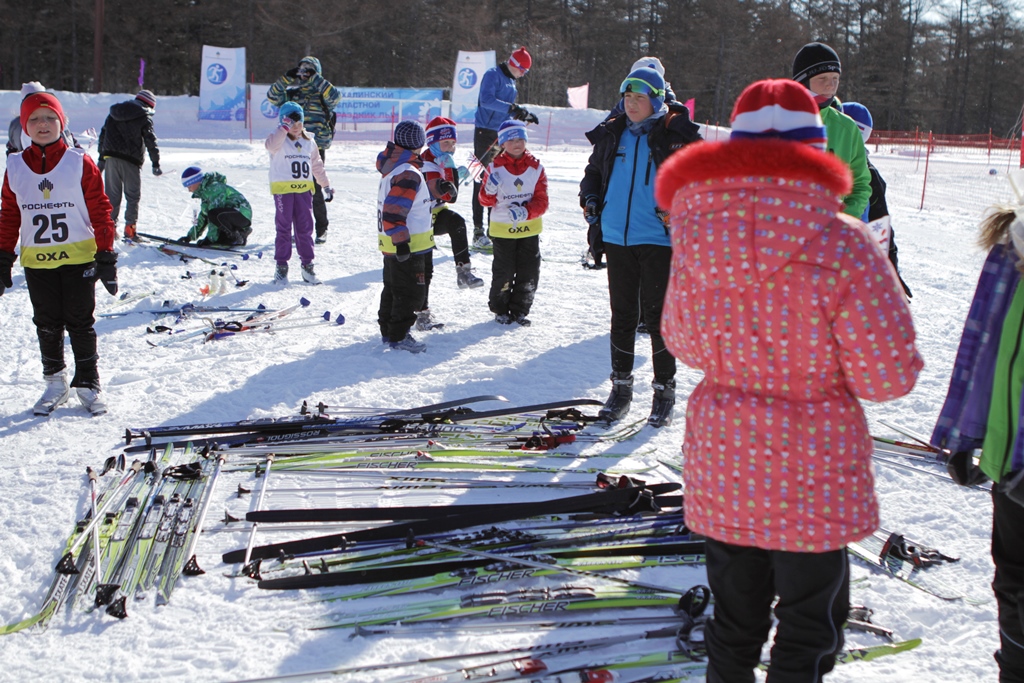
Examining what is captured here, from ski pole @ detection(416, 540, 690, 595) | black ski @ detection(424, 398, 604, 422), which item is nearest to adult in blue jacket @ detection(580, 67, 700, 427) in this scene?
black ski @ detection(424, 398, 604, 422)

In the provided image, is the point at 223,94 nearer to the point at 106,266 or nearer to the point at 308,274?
the point at 308,274

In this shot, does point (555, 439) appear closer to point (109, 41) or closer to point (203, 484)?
point (203, 484)

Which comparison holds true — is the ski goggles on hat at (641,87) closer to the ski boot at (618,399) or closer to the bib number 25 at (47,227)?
the ski boot at (618,399)

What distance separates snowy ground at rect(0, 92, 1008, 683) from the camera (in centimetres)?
264

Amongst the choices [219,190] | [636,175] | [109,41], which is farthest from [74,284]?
[109,41]

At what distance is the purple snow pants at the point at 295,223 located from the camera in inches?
317

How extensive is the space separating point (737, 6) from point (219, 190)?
39.8 meters

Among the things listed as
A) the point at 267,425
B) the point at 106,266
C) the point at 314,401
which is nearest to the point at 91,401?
the point at 106,266

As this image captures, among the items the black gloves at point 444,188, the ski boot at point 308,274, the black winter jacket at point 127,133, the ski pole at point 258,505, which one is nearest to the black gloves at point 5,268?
the ski pole at point 258,505

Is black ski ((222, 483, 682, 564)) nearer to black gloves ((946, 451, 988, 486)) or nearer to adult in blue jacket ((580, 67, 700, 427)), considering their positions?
adult in blue jacket ((580, 67, 700, 427))

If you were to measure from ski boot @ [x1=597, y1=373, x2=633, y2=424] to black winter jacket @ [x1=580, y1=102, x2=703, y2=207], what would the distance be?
0.97 meters

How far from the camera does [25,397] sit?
16.9 feet

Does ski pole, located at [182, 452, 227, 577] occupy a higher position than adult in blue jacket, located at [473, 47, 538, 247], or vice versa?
adult in blue jacket, located at [473, 47, 538, 247]

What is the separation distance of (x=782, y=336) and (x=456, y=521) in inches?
71.7
